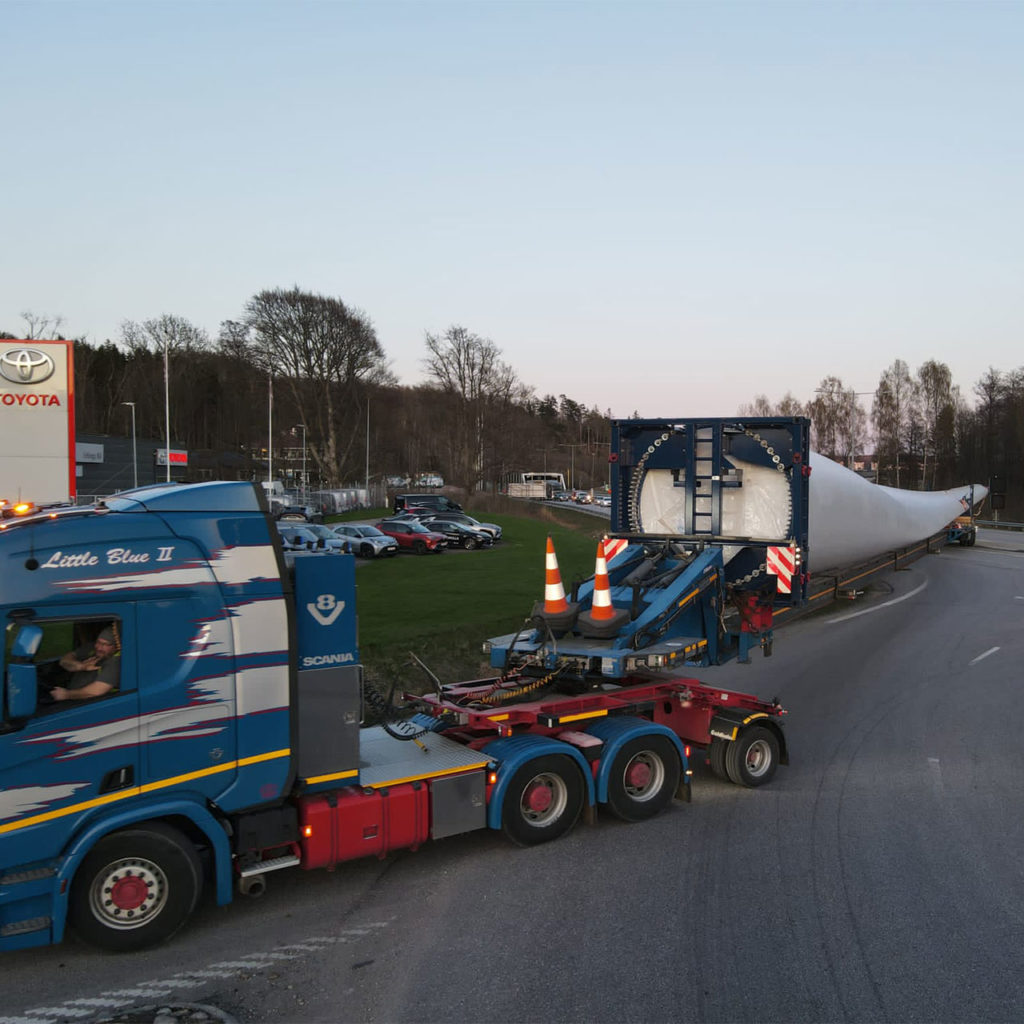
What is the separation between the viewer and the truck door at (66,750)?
493cm

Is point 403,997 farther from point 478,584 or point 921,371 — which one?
point 921,371

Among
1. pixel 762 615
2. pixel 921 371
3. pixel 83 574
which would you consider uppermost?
pixel 921 371

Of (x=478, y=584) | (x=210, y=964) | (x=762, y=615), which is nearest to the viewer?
(x=210, y=964)

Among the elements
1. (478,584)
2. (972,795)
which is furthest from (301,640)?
(478,584)

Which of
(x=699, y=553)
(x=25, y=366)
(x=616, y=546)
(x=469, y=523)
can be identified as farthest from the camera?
(x=469, y=523)

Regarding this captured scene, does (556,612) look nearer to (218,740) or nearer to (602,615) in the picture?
(602,615)

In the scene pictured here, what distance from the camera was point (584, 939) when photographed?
5.60 metres

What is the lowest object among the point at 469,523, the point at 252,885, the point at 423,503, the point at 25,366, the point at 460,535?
the point at 252,885

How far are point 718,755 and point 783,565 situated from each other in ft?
7.06

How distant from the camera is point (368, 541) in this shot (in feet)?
105

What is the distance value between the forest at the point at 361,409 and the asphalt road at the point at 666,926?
155ft

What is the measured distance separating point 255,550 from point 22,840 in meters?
2.20

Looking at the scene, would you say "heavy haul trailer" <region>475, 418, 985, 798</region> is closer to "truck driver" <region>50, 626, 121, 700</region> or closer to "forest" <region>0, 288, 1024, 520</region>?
"truck driver" <region>50, 626, 121, 700</region>

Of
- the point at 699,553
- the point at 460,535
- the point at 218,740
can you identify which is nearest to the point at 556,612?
the point at 699,553
